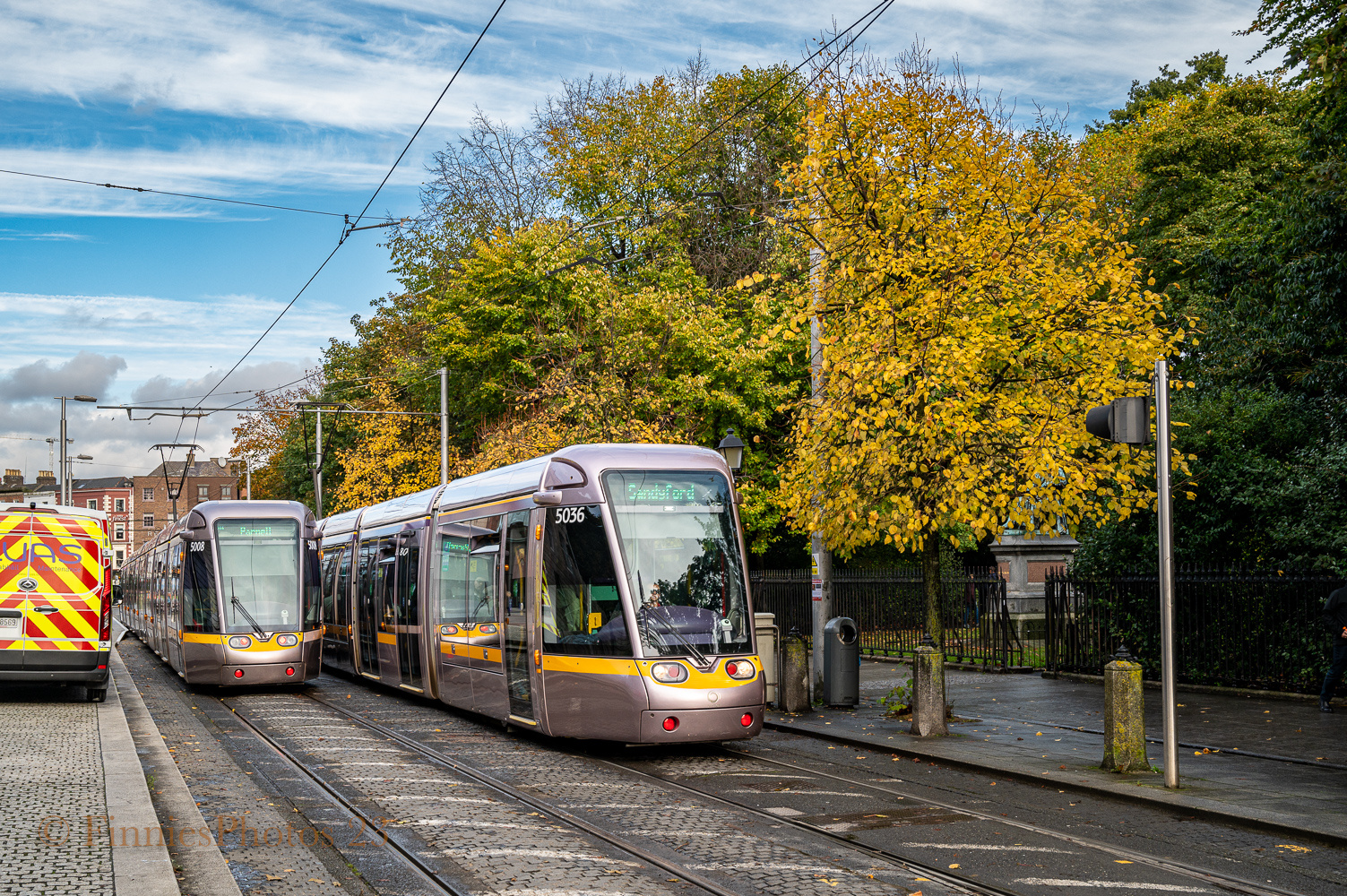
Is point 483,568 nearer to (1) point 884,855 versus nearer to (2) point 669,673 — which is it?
(2) point 669,673

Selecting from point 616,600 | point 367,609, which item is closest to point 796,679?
point 616,600

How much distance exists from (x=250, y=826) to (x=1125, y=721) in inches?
277

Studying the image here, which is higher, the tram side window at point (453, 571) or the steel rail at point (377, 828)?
the tram side window at point (453, 571)

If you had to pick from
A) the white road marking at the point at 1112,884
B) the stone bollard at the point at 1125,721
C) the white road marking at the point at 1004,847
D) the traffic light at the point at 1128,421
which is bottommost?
the white road marking at the point at 1004,847

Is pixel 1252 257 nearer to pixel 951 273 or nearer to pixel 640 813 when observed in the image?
pixel 951 273

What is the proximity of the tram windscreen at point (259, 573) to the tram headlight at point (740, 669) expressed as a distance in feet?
32.1

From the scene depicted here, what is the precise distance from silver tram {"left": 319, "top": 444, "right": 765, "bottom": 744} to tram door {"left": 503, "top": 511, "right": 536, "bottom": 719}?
19mm

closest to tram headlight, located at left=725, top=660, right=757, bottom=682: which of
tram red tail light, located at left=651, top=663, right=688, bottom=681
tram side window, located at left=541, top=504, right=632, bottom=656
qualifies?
tram red tail light, located at left=651, top=663, right=688, bottom=681

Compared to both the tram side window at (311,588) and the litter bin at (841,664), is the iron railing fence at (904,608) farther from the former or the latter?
the tram side window at (311,588)

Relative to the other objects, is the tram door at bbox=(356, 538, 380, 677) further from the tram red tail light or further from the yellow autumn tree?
the tram red tail light

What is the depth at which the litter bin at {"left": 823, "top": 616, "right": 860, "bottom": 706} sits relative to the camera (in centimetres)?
1591

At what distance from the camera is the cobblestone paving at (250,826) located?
707 centimetres

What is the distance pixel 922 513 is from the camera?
13328mm

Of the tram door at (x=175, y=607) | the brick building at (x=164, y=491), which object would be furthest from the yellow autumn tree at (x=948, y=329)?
the brick building at (x=164, y=491)
